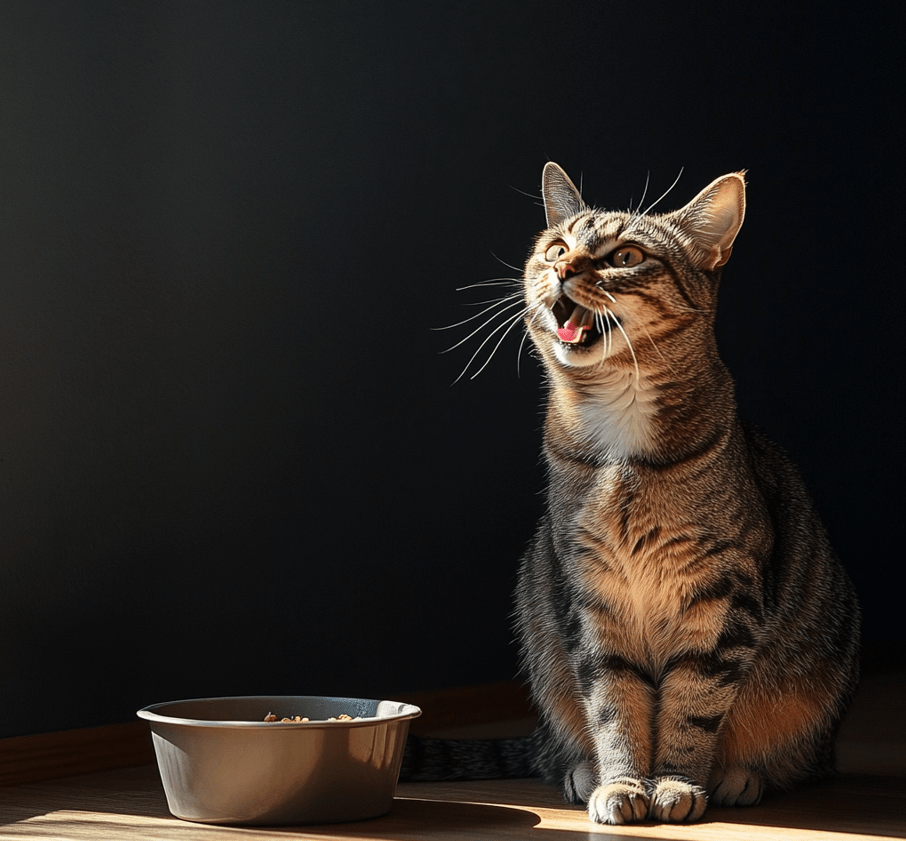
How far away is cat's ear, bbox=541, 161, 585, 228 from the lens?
2.08m

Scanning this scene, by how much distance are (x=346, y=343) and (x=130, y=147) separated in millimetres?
638

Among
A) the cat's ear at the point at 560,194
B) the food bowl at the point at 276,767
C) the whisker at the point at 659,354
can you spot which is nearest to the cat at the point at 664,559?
the whisker at the point at 659,354

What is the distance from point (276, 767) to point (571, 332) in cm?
77

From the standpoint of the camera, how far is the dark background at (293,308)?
2111 millimetres

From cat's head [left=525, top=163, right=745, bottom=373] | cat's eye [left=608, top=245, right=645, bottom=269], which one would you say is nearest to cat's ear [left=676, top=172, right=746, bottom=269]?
cat's head [left=525, top=163, right=745, bottom=373]

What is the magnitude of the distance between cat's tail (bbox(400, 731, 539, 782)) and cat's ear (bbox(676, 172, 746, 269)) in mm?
882

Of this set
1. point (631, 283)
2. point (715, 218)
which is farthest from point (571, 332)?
point (715, 218)

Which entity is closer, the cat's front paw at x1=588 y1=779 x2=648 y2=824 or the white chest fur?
the cat's front paw at x1=588 y1=779 x2=648 y2=824

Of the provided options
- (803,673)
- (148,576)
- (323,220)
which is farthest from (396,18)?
(803,673)

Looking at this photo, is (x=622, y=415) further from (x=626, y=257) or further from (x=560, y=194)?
(x=560, y=194)

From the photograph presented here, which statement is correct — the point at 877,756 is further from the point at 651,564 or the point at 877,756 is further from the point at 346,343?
the point at 346,343

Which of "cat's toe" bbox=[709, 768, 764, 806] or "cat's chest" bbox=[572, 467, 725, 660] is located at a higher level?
"cat's chest" bbox=[572, 467, 725, 660]

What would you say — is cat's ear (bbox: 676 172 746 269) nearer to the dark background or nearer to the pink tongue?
the pink tongue

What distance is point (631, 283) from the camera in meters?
1.80
